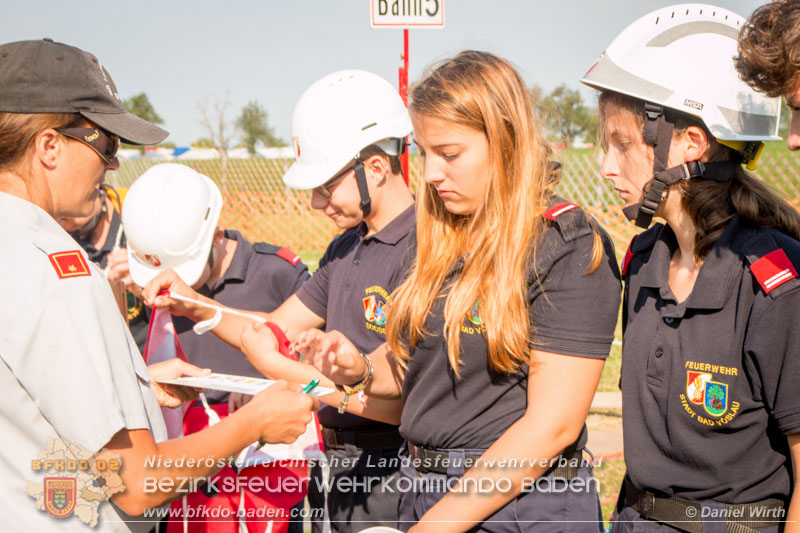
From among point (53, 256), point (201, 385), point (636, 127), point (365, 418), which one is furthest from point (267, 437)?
point (636, 127)

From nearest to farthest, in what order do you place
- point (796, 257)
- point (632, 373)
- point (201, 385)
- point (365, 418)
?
point (796, 257) → point (632, 373) → point (201, 385) → point (365, 418)

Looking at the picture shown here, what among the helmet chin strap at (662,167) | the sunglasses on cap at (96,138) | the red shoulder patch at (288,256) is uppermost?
the sunglasses on cap at (96,138)

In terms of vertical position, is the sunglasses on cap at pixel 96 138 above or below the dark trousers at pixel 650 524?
above

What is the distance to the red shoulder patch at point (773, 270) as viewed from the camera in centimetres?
184

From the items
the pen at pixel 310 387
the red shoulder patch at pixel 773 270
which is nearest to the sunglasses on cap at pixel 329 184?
the pen at pixel 310 387

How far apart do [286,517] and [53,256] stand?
193 centimetres

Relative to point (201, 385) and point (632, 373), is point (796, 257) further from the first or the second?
point (201, 385)

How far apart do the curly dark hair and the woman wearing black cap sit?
1.98m

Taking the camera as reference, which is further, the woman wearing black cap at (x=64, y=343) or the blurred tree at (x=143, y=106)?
the blurred tree at (x=143, y=106)

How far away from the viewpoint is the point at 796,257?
1.88 meters

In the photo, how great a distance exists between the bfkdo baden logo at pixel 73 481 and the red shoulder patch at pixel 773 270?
6.23 feet

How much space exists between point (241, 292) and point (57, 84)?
1719mm

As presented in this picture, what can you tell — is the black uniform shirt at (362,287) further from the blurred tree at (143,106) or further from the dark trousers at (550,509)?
the blurred tree at (143,106)

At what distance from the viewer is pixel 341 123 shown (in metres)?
3.24
